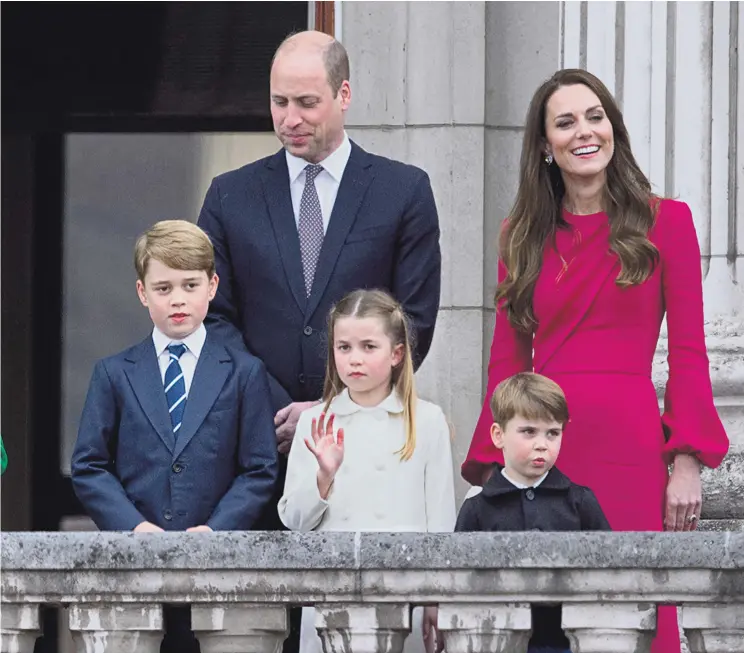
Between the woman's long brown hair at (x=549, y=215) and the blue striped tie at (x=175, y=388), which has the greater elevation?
the woman's long brown hair at (x=549, y=215)

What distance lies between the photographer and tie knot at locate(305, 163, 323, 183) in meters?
5.10

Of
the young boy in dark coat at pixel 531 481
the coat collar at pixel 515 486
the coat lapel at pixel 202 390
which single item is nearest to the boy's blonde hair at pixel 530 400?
the young boy in dark coat at pixel 531 481

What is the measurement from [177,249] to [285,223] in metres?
0.37

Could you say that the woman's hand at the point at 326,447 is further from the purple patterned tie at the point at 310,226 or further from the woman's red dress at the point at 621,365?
the purple patterned tie at the point at 310,226

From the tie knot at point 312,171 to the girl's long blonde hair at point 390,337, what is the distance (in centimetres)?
42

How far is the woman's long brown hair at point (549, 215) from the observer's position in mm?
4805

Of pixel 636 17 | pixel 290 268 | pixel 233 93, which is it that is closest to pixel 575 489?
pixel 290 268

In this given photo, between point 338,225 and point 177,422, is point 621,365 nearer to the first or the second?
point 338,225

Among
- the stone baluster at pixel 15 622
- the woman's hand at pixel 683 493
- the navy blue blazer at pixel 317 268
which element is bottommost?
the stone baluster at pixel 15 622

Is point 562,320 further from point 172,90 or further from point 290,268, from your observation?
point 172,90

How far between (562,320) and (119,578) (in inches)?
52.9

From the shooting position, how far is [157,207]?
27.6 feet

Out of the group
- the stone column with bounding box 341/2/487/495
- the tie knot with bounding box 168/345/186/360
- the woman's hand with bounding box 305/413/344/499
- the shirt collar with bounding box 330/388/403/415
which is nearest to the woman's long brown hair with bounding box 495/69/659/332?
the shirt collar with bounding box 330/388/403/415

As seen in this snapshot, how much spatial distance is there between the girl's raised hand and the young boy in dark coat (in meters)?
0.34
